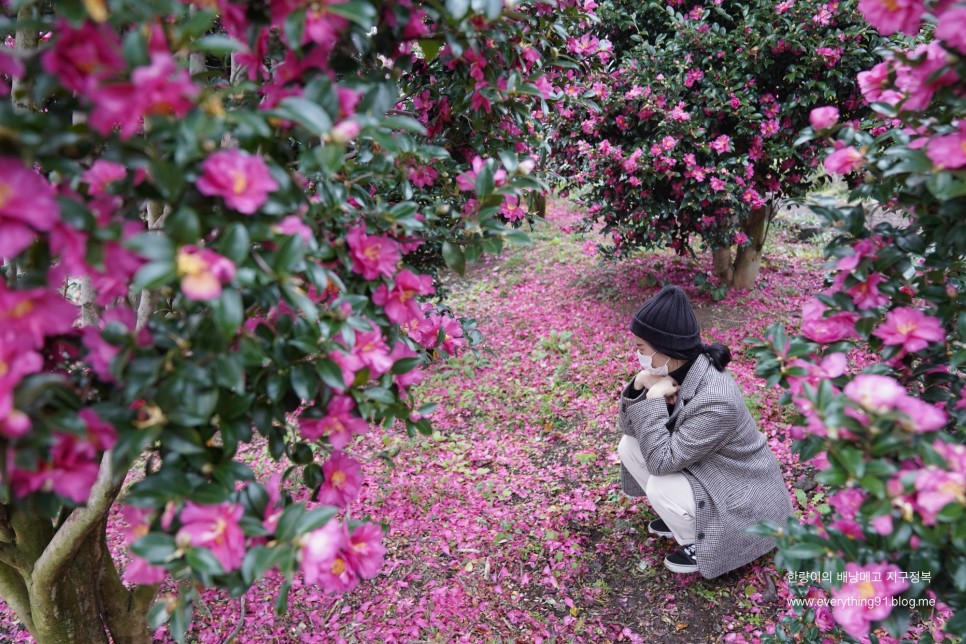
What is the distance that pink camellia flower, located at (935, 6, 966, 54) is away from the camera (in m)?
0.85

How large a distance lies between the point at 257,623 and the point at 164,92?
230 cm

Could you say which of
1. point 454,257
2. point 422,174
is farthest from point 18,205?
point 422,174

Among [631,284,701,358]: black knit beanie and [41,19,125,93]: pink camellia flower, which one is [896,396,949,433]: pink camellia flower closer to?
[41,19,125,93]: pink camellia flower

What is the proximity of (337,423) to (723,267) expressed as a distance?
14.8ft

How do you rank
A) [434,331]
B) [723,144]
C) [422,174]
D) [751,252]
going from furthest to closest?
[751,252], [723,144], [422,174], [434,331]

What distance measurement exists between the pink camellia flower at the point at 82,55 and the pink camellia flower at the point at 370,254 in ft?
1.43

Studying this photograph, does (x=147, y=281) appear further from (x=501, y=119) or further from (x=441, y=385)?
(x=441, y=385)

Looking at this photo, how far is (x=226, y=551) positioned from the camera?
86 cm

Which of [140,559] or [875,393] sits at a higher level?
[875,393]

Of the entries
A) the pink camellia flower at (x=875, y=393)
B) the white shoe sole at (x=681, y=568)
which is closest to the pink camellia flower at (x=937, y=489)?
the pink camellia flower at (x=875, y=393)

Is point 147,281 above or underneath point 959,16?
underneath

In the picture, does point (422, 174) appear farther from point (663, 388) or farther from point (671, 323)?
point (663, 388)

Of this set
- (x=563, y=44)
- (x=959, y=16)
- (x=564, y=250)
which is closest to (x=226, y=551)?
(x=959, y=16)

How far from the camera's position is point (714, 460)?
223 cm
